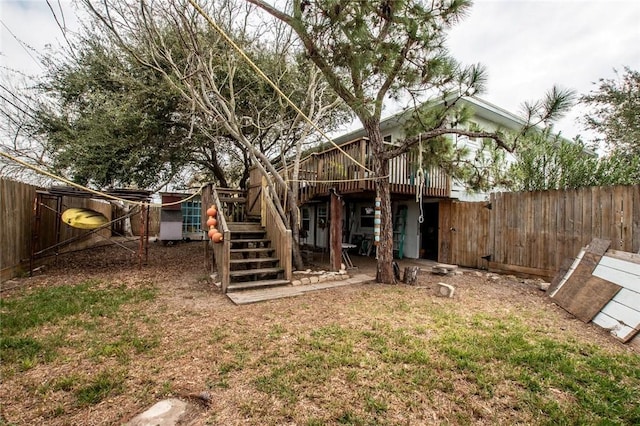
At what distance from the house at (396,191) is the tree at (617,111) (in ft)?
8.47

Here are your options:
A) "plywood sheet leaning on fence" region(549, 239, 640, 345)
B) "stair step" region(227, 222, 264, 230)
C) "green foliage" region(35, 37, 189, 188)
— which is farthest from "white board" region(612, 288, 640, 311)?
"green foliage" region(35, 37, 189, 188)

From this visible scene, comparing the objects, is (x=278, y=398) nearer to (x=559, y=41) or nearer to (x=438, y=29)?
(x=438, y=29)

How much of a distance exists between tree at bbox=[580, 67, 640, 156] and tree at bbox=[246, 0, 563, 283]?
7.85 metres

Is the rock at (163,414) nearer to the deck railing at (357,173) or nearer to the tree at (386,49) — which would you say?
the tree at (386,49)

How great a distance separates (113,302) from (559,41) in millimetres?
10352

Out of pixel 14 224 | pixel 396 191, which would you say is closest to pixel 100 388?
pixel 14 224

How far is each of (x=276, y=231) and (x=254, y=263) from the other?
2.91 ft

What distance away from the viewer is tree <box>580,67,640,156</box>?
29.5 feet

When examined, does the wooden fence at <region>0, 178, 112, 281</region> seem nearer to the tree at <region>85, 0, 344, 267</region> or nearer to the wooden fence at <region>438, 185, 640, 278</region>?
the tree at <region>85, 0, 344, 267</region>

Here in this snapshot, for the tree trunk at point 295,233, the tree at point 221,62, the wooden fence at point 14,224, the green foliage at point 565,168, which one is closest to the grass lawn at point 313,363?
the wooden fence at point 14,224

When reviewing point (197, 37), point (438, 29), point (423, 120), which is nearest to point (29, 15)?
point (197, 37)

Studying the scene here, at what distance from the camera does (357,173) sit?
709cm

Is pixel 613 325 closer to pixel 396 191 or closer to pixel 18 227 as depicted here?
pixel 396 191

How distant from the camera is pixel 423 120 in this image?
229 inches
